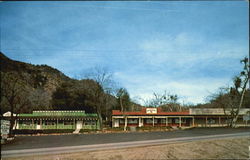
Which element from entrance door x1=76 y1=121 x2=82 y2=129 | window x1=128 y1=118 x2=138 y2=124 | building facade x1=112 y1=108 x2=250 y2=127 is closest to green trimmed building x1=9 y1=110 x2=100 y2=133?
entrance door x1=76 y1=121 x2=82 y2=129

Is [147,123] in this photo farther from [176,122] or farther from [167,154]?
[167,154]

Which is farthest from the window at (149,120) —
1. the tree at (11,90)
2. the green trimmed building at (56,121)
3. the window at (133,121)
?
the tree at (11,90)

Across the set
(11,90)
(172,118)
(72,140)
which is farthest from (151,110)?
(11,90)

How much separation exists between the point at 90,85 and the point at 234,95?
1043 inches

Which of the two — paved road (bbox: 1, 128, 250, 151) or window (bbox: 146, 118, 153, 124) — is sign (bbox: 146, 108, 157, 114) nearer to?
window (bbox: 146, 118, 153, 124)

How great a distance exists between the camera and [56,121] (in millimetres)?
28328

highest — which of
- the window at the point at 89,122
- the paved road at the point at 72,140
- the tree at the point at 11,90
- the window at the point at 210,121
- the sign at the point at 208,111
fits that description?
the tree at the point at 11,90

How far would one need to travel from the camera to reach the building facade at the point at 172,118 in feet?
102

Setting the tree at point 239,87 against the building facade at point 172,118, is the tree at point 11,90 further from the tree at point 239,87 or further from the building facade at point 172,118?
the tree at point 239,87

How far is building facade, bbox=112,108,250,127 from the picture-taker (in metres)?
31.2

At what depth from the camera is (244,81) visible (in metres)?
29.8

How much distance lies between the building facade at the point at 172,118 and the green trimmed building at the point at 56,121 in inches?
175

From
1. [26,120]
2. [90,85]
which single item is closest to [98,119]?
[90,85]

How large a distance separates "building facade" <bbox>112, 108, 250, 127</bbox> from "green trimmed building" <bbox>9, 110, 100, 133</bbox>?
4.45 m
